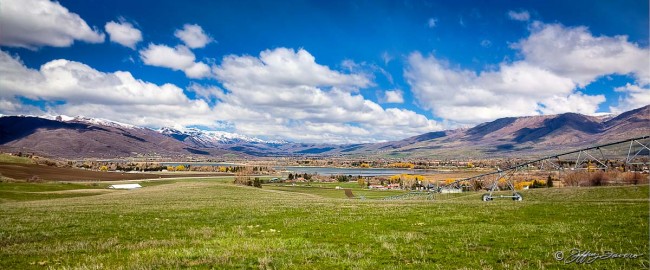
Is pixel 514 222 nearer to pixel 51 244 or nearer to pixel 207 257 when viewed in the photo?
pixel 207 257

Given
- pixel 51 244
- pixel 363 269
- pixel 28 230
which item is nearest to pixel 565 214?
pixel 363 269

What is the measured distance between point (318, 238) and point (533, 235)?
10.6m

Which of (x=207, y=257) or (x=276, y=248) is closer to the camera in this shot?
(x=207, y=257)

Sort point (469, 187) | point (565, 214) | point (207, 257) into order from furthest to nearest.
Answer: point (469, 187) → point (565, 214) → point (207, 257)

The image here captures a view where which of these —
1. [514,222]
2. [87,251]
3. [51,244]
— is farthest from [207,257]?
[514,222]

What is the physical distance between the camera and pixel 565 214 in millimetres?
27578

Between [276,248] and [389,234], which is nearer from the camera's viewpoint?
[276,248]

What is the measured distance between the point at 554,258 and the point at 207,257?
13.1 meters

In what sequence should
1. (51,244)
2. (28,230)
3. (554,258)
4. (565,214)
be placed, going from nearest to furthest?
(554,258) → (51,244) → (28,230) → (565,214)

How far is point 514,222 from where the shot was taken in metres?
24.2

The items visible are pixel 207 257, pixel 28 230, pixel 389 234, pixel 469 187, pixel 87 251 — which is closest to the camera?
pixel 207 257

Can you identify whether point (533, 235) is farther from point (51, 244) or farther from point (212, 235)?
point (51, 244)

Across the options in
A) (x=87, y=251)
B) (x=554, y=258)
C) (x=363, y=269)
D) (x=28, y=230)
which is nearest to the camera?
(x=363, y=269)

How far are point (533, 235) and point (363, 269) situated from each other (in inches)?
422
